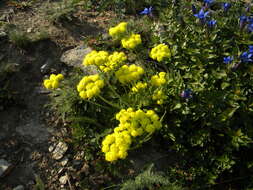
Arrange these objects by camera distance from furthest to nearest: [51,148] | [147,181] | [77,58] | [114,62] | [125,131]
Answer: [77,58] → [51,148] → [114,62] → [147,181] → [125,131]

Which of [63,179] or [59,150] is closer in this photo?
[63,179]

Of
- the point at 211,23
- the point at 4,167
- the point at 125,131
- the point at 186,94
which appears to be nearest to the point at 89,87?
the point at 125,131

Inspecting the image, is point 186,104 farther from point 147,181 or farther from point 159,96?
point 147,181

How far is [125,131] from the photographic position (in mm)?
2916

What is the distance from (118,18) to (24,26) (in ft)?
6.30

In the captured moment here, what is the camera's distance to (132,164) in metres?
3.64

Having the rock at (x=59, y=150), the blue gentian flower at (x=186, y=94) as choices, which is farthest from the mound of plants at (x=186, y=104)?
the rock at (x=59, y=150)

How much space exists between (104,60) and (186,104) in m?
1.15

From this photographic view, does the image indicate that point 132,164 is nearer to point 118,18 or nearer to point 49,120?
point 49,120

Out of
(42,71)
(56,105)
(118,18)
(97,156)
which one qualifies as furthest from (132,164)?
(118,18)

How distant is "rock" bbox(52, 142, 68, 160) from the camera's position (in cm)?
383

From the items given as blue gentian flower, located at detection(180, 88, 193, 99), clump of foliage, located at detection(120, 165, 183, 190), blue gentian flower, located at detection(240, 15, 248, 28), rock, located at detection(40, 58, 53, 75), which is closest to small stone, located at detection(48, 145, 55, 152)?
clump of foliage, located at detection(120, 165, 183, 190)

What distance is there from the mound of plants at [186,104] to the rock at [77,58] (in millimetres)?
607

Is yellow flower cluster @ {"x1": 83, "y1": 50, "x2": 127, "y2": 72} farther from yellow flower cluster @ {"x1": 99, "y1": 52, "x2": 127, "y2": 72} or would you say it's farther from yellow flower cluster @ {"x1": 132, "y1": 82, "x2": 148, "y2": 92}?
yellow flower cluster @ {"x1": 132, "y1": 82, "x2": 148, "y2": 92}
